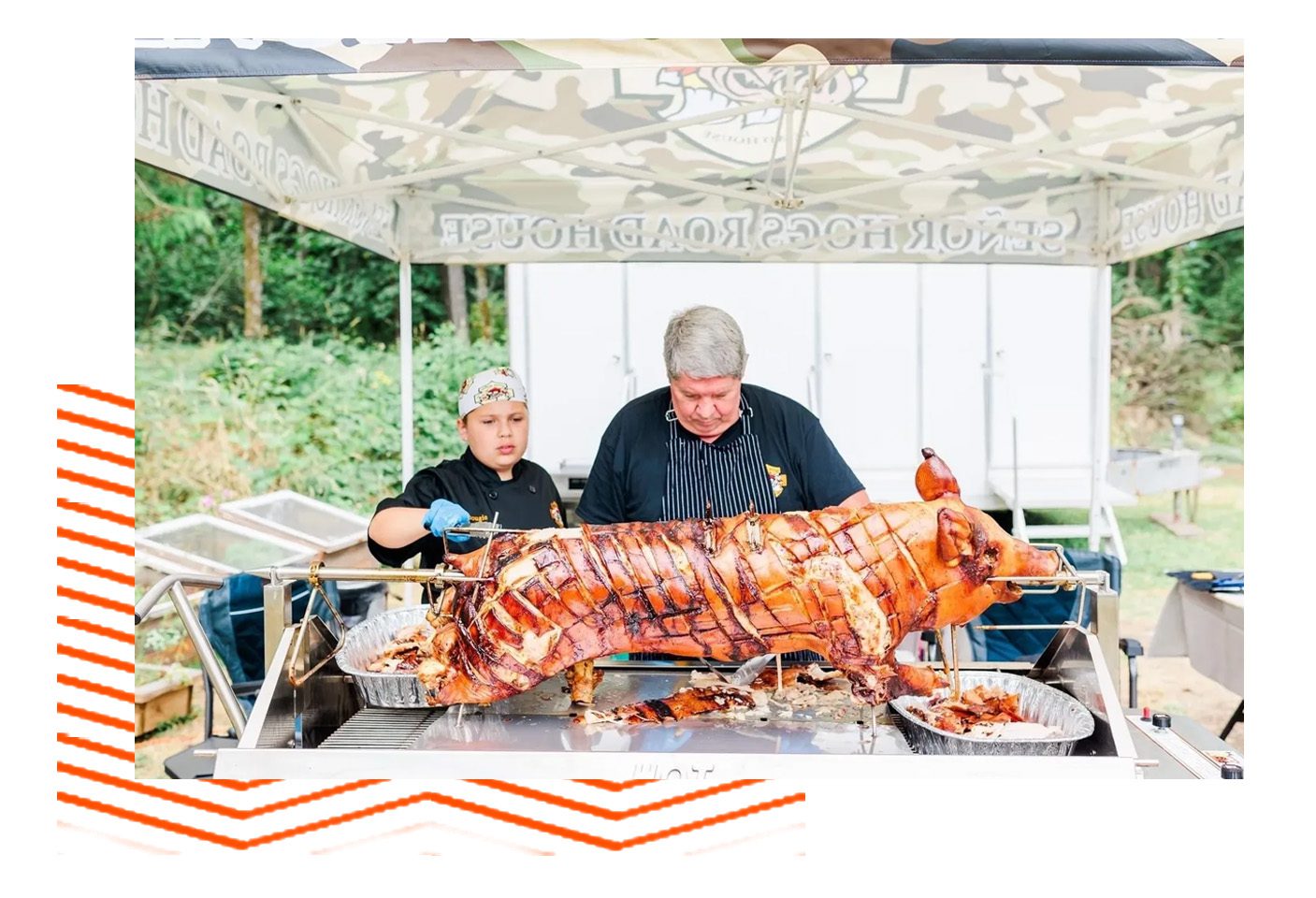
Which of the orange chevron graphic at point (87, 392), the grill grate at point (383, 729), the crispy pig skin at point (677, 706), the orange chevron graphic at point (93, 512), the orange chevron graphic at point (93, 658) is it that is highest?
the orange chevron graphic at point (87, 392)

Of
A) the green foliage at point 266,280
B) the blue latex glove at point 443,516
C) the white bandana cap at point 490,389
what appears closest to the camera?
the blue latex glove at point 443,516

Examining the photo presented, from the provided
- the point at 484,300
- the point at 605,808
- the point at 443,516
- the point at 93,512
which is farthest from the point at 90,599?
the point at 484,300

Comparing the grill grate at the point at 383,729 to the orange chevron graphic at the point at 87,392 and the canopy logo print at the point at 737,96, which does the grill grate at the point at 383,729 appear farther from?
the canopy logo print at the point at 737,96


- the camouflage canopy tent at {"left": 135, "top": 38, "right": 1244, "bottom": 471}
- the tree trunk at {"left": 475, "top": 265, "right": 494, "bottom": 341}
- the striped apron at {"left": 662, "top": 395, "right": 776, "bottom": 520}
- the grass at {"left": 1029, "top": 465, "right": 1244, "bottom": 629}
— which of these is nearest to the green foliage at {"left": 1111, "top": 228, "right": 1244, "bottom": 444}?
the grass at {"left": 1029, "top": 465, "right": 1244, "bottom": 629}

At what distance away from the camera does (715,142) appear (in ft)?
15.5

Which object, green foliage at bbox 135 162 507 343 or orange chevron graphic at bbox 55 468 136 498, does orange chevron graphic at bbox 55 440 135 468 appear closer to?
orange chevron graphic at bbox 55 468 136 498

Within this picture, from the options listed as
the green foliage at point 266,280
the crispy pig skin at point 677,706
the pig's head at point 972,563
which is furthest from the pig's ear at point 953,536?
the green foliage at point 266,280

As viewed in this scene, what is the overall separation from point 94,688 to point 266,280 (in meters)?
11.8

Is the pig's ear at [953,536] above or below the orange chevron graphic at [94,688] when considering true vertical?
above

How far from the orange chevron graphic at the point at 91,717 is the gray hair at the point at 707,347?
173 centimetres

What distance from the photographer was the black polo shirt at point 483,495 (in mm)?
3408

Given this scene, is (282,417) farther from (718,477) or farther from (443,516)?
(443,516)

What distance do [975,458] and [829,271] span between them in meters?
1.77

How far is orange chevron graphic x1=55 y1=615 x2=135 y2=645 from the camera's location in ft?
7.30
